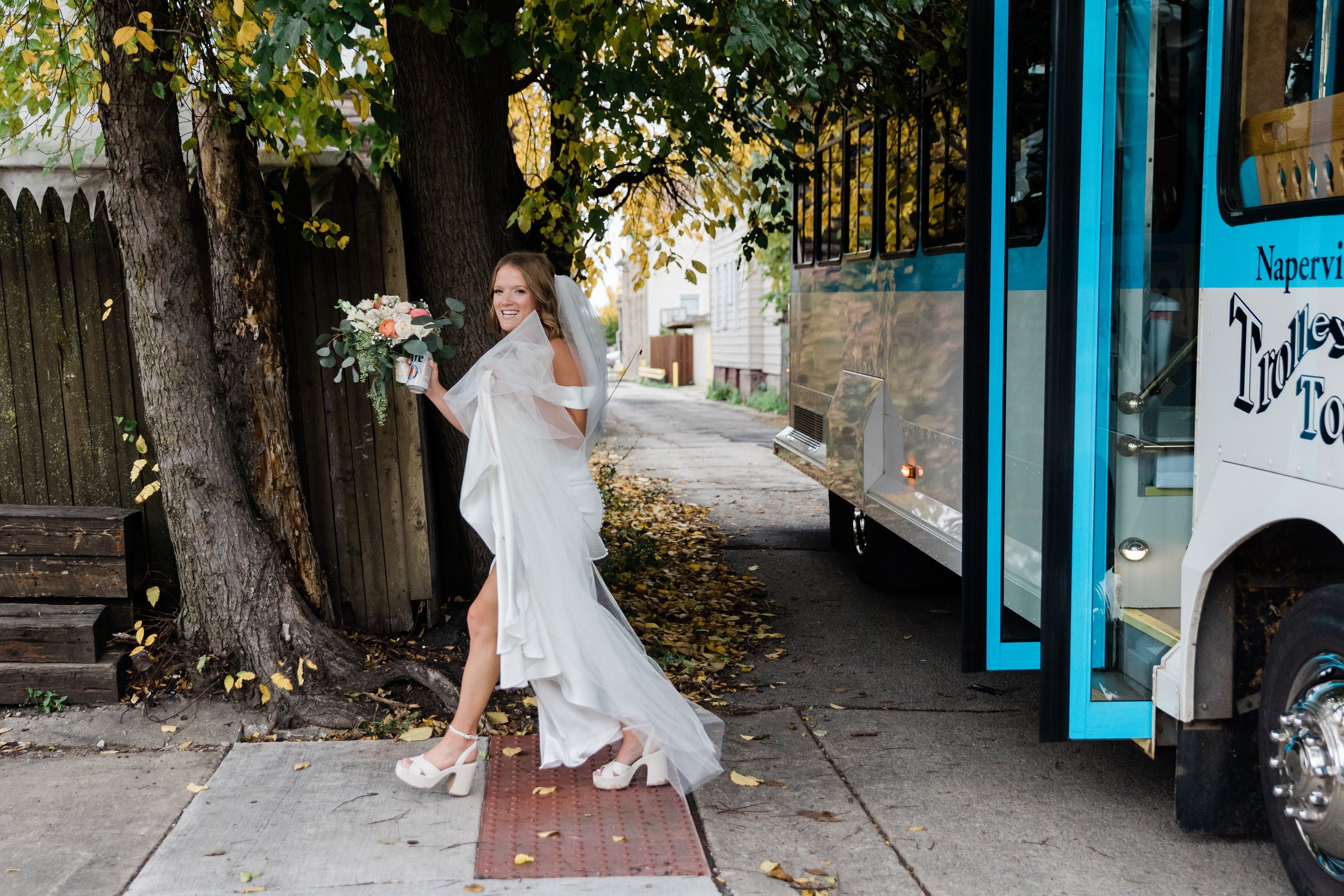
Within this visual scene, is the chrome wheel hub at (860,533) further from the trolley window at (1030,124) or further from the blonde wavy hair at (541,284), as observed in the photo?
the blonde wavy hair at (541,284)

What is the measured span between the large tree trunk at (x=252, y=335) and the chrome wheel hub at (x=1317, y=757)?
12.7 ft

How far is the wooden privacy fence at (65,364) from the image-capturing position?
5.24m

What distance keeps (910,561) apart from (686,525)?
8.87 feet

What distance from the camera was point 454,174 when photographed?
17.7ft

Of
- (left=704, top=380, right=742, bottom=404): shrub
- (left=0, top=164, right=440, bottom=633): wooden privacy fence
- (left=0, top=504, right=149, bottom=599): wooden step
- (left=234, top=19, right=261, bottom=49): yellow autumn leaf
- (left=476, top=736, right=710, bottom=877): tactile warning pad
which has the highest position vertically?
(left=234, top=19, right=261, bottom=49): yellow autumn leaf

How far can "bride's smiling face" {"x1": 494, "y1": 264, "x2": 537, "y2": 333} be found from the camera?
4.13 m

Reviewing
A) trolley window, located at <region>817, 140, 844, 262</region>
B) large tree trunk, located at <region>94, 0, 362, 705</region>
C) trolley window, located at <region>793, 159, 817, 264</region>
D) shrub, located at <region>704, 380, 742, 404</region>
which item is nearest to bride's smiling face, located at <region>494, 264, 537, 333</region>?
large tree trunk, located at <region>94, 0, 362, 705</region>

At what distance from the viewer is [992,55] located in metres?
4.13

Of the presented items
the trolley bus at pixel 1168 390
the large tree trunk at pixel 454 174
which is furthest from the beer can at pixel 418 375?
the trolley bus at pixel 1168 390

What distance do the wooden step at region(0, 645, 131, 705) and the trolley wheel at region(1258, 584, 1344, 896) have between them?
432 cm

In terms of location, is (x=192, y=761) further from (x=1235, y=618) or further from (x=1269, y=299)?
(x=1269, y=299)

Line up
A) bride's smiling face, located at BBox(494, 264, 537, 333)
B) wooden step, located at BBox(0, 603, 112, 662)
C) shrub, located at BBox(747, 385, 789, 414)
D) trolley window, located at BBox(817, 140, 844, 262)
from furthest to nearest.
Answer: shrub, located at BBox(747, 385, 789, 414) < trolley window, located at BBox(817, 140, 844, 262) < wooden step, located at BBox(0, 603, 112, 662) < bride's smiling face, located at BBox(494, 264, 537, 333)

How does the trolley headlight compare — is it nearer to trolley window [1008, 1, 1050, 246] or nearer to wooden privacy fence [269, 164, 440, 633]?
trolley window [1008, 1, 1050, 246]

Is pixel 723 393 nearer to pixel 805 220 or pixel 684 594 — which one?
pixel 805 220
